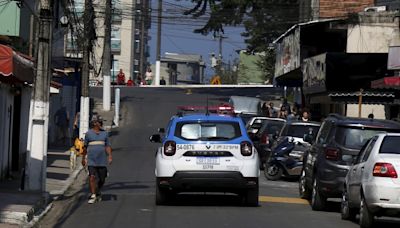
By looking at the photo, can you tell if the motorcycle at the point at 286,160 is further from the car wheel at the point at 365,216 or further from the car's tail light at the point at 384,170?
the car's tail light at the point at 384,170

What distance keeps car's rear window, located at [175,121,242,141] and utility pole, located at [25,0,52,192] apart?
3.50 m

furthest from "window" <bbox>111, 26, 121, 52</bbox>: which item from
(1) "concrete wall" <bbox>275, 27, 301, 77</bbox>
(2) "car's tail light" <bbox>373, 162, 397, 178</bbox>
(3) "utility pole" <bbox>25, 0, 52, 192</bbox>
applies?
(2) "car's tail light" <bbox>373, 162, 397, 178</bbox>

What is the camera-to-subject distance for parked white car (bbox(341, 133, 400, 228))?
1412 cm

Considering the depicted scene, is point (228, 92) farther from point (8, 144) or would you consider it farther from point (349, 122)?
point (349, 122)

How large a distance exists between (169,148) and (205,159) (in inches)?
28.7

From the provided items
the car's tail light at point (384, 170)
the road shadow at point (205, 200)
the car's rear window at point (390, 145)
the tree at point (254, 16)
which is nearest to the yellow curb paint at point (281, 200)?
the road shadow at point (205, 200)

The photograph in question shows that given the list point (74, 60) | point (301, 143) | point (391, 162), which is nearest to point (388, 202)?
point (391, 162)

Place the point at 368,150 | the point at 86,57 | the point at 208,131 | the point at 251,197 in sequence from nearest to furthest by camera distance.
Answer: the point at 368,150
the point at 208,131
the point at 251,197
the point at 86,57

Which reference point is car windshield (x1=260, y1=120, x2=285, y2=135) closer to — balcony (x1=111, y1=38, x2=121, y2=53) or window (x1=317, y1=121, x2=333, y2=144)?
window (x1=317, y1=121, x2=333, y2=144)

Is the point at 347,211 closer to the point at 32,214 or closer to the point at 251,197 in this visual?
the point at 251,197

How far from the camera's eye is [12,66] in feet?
59.7

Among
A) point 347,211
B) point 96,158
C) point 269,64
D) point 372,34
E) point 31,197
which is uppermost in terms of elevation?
point 269,64

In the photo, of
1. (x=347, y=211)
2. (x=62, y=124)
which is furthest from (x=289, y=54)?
(x=347, y=211)

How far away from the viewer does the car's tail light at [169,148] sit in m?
17.4
